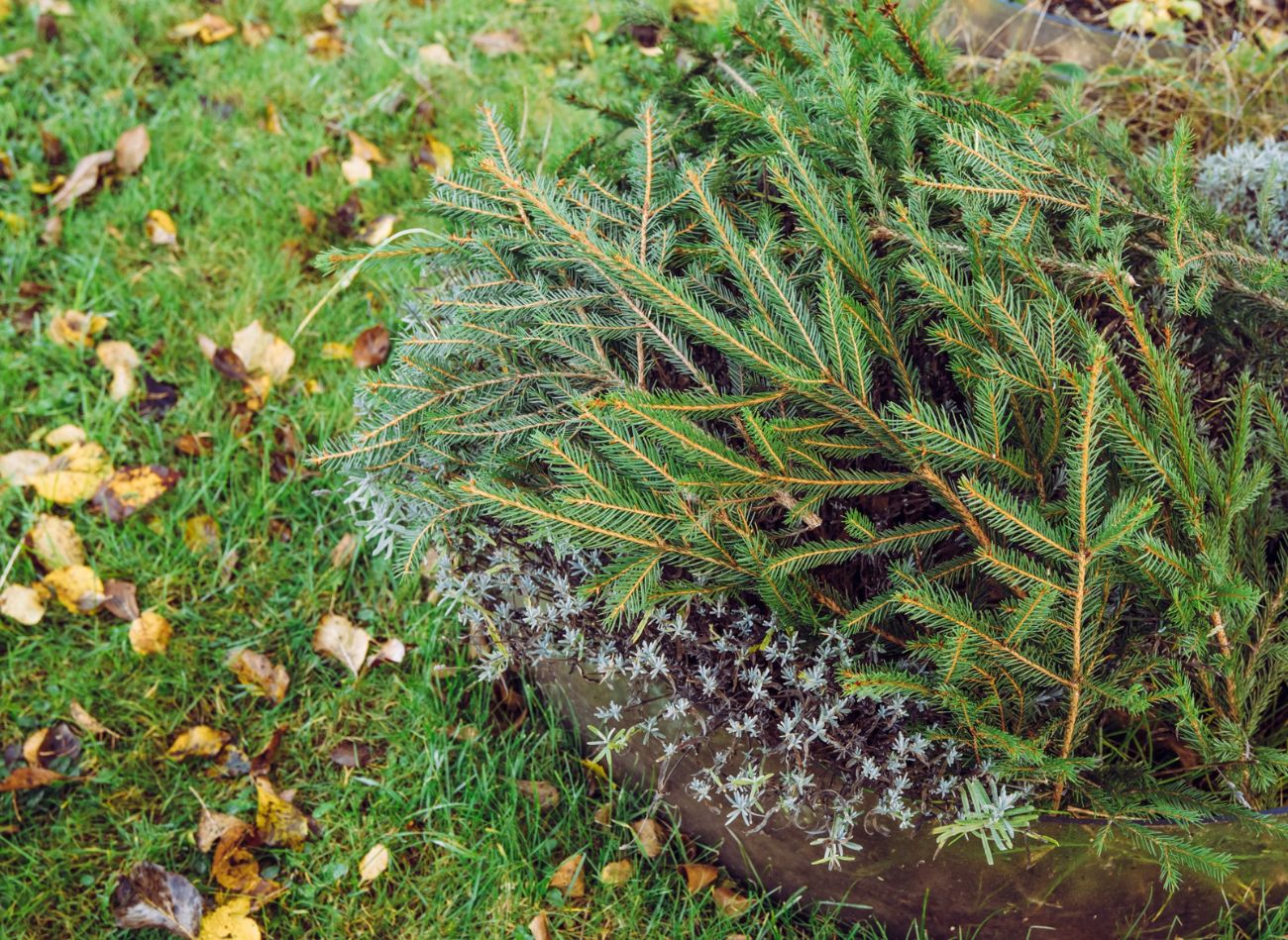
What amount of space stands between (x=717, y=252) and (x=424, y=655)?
4.00 feet

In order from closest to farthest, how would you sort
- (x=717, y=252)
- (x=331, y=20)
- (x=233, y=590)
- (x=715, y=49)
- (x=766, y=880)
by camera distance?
1. (x=717, y=252)
2. (x=766, y=880)
3. (x=715, y=49)
4. (x=233, y=590)
5. (x=331, y=20)

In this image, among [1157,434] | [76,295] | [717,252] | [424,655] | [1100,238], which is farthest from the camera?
→ [76,295]

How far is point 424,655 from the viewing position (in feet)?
7.60

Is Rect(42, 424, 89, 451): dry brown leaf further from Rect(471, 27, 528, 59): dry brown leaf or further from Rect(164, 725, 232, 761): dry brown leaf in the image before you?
Rect(471, 27, 528, 59): dry brown leaf

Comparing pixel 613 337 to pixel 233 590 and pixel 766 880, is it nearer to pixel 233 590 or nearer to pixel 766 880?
pixel 766 880

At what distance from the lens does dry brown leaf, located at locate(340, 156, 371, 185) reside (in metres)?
3.24

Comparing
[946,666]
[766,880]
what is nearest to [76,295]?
[766,880]

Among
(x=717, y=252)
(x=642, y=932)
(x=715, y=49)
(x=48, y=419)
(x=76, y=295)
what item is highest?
(x=715, y=49)

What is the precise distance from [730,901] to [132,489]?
1.78m

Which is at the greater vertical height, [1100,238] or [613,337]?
[1100,238]

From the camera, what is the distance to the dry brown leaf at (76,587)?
2.41 metres

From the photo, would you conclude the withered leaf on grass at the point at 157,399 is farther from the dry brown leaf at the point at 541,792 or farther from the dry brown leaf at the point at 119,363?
the dry brown leaf at the point at 541,792

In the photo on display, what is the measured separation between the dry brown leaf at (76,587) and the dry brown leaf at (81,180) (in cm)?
Result: 135

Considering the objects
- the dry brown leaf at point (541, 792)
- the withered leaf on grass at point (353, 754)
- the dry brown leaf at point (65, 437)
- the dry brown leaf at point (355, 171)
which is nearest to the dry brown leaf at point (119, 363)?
the dry brown leaf at point (65, 437)
